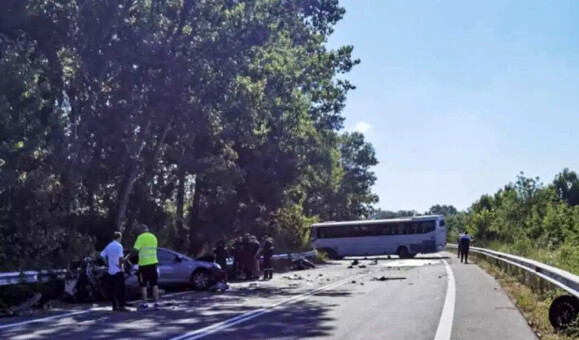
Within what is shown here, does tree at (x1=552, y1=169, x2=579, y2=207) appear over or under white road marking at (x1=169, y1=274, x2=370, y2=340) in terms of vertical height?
over

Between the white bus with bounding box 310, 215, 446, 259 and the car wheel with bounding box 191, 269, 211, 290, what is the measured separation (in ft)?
115

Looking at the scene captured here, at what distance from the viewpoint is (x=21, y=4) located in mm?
23766

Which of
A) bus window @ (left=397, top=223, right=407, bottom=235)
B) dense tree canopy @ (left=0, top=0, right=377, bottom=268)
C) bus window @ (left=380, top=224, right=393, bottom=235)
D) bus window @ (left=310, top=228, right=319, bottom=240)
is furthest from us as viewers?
bus window @ (left=310, top=228, right=319, bottom=240)

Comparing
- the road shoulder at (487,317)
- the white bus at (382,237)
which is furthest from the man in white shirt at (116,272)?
the white bus at (382,237)

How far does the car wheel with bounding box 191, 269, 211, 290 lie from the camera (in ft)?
76.8

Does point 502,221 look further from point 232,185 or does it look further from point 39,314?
point 39,314

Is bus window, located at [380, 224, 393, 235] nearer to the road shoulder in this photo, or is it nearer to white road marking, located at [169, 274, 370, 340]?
the road shoulder

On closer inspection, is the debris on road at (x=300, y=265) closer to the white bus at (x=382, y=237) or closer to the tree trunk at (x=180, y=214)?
the tree trunk at (x=180, y=214)

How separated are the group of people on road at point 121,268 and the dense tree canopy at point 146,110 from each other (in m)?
3.66

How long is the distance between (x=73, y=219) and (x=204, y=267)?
6195 millimetres

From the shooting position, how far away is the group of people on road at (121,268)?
1681 cm

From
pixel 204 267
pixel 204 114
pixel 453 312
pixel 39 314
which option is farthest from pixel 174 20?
pixel 453 312

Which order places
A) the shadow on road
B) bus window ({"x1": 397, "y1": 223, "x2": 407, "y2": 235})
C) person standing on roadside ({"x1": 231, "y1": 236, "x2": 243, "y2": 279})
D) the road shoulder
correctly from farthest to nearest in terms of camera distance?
bus window ({"x1": 397, "y1": 223, "x2": 407, "y2": 235}) < person standing on roadside ({"x1": 231, "y1": 236, "x2": 243, "y2": 279}) < the shadow on road < the road shoulder

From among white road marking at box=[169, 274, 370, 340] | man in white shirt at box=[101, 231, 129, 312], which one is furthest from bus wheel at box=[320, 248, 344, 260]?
man in white shirt at box=[101, 231, 129, 312]
